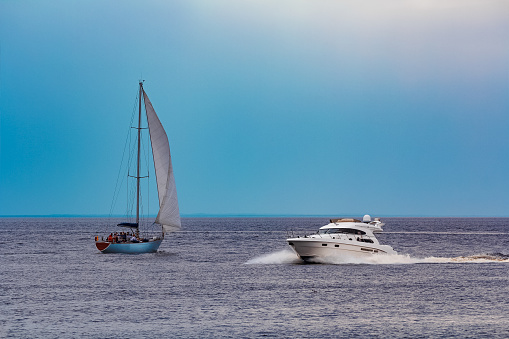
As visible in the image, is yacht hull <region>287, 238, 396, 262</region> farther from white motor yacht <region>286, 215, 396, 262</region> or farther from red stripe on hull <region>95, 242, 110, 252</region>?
red stripe on hull <region>95, 242, 110, 252</region>

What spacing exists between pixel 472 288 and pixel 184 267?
90.6 feet

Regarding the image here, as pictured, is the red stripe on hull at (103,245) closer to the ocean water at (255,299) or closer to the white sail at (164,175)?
the white sail at (164,175)

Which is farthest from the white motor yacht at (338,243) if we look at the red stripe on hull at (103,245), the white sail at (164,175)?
the red stripe on hull at (103,245)

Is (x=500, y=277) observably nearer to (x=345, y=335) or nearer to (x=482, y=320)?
(x=482, y=320)

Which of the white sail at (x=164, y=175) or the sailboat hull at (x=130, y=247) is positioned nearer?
the sailboat hull at (x=130, y=247)

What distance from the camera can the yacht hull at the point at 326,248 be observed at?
62.5 metres

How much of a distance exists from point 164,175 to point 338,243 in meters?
27.4

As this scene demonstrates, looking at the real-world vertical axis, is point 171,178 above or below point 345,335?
above

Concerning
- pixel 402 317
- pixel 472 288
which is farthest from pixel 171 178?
pixel 402 317

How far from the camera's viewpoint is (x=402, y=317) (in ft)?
116

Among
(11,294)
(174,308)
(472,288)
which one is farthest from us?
(472,288)

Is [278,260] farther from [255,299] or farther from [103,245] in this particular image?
[255,299]

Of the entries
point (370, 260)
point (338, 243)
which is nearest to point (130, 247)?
point (338, 243)

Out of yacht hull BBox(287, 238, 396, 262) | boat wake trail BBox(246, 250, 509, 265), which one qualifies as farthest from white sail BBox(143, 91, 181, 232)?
yacht hull BBox(287, 238, 396, 262)
